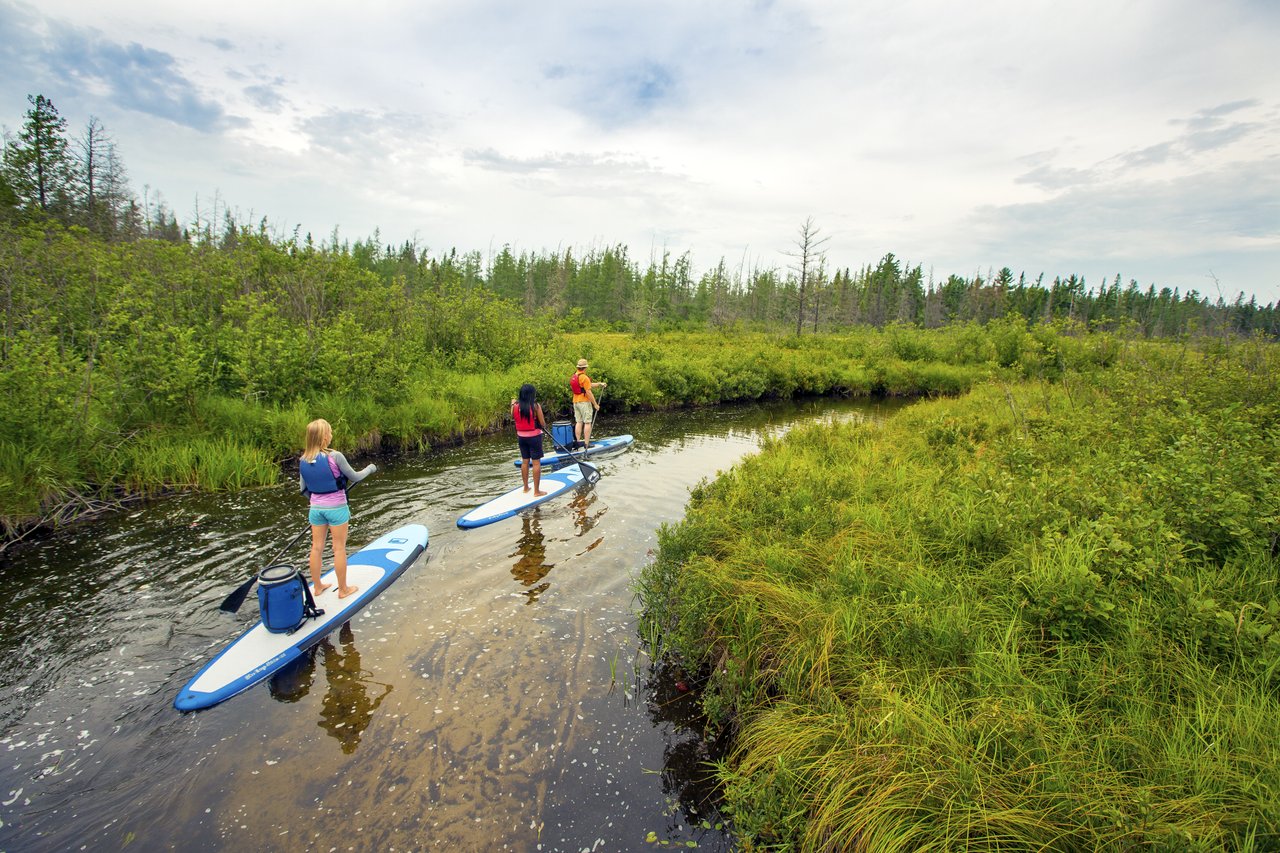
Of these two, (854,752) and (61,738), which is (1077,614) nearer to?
(854,752)

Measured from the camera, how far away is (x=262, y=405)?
12.2 meters

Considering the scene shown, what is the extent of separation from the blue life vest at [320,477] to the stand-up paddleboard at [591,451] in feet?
20.7

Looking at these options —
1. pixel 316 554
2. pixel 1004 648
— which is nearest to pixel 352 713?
pixel 316 554

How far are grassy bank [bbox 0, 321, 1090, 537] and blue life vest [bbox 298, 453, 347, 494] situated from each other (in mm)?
4873

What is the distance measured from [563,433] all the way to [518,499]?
269 centimetres

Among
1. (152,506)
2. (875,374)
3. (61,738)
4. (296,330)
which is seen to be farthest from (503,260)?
(61,738)

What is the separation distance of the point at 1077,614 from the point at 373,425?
13.0m

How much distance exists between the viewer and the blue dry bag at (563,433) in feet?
40.7

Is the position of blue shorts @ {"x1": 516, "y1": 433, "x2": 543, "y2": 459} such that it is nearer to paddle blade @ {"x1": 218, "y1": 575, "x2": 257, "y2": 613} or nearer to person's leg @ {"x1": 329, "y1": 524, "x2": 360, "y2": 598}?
person's leg @ {"x1": 329, "y1": 524, "x2": 360, "y2": 598}

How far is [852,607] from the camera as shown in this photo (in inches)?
183

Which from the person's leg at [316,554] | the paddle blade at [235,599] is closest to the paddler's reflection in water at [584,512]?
the person's leg at [316,554]

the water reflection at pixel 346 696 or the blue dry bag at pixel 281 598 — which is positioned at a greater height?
the blue dry bag at pixel 281 598

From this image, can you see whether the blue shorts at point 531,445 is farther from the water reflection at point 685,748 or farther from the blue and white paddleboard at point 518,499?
the water reflection at point 685,748

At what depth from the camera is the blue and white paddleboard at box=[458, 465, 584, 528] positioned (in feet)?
30.1
